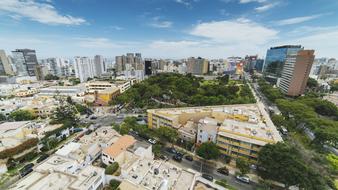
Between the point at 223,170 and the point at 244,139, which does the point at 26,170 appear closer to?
the point at 223,170

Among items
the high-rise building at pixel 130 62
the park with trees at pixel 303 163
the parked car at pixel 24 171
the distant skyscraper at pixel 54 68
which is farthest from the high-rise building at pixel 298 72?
the distant skyscraper at pixel 54 68

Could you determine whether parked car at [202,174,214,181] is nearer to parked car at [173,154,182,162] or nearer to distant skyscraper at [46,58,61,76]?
parked car at [173,154,182,162]

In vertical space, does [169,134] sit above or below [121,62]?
below

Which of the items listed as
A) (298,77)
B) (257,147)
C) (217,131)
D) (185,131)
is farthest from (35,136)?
(298,77)

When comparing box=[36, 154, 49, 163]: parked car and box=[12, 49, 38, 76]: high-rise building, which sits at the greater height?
box=[12, 49, 38, 76]: high-rise building

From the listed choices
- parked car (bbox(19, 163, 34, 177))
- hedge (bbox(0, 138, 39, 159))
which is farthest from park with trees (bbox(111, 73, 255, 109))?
parked car (bbox(19, 163, 34, 177))

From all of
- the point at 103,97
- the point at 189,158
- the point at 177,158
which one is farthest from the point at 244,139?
the point at 103,97
